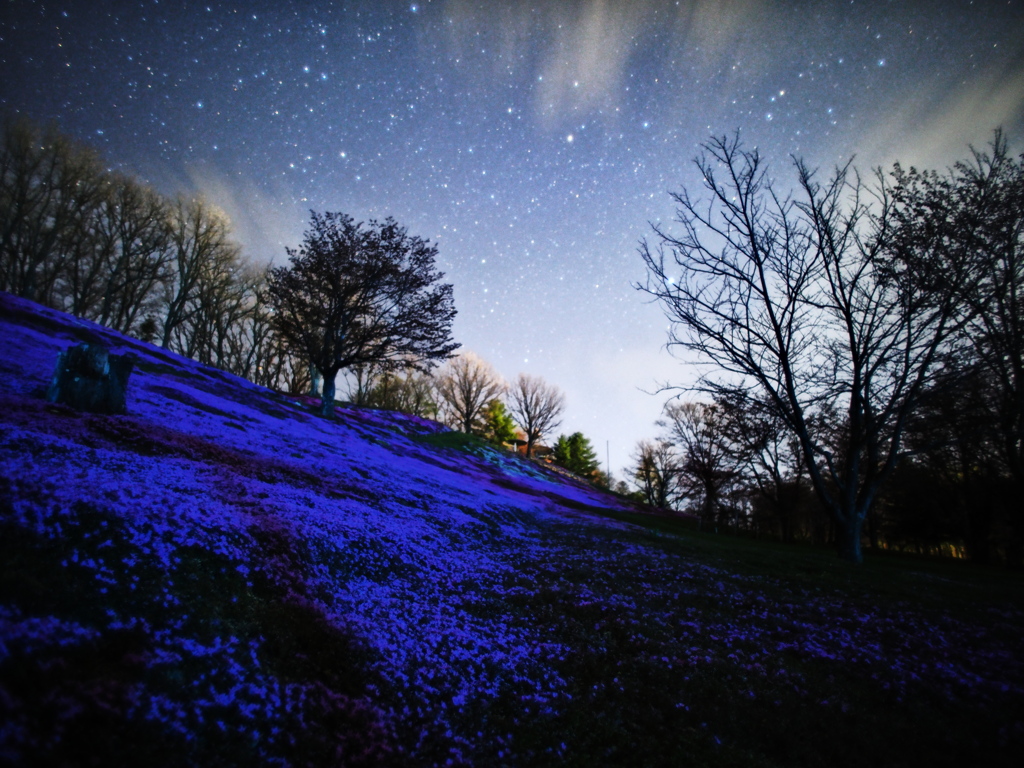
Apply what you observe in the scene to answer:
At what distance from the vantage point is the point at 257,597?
132 inches

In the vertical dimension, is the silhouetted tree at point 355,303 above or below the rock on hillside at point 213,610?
above

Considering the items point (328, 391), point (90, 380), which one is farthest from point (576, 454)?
point (90, 380)

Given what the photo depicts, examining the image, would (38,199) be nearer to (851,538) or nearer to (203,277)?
(203,277)

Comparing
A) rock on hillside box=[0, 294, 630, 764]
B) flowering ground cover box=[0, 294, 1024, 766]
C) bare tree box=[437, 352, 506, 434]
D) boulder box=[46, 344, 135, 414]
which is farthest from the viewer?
bare tree box=[437, 352, 506, 434]

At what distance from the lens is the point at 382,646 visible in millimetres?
3373

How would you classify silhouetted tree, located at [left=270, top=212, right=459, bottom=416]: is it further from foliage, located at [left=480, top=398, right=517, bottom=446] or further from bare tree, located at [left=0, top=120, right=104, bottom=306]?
foliage, located at [left=480, top=398, right=517, bottom=446]

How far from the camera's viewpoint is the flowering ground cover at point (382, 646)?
2.16 metres

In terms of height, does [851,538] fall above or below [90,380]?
below

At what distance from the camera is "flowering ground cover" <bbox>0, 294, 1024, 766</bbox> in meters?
2.16

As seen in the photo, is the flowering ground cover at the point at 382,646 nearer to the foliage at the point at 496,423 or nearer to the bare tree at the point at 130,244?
the bare tree at the point at 130,244

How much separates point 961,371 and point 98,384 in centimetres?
1789

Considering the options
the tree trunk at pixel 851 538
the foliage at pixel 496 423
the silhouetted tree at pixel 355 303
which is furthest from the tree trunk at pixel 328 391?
the foliage at pixel 496 423

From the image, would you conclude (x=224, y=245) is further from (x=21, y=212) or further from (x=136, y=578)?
(x=136, y=578)

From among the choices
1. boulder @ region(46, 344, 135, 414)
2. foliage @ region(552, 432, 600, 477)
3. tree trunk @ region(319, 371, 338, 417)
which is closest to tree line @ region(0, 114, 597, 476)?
tree trunk @ region(319, 371, 338, 417)
